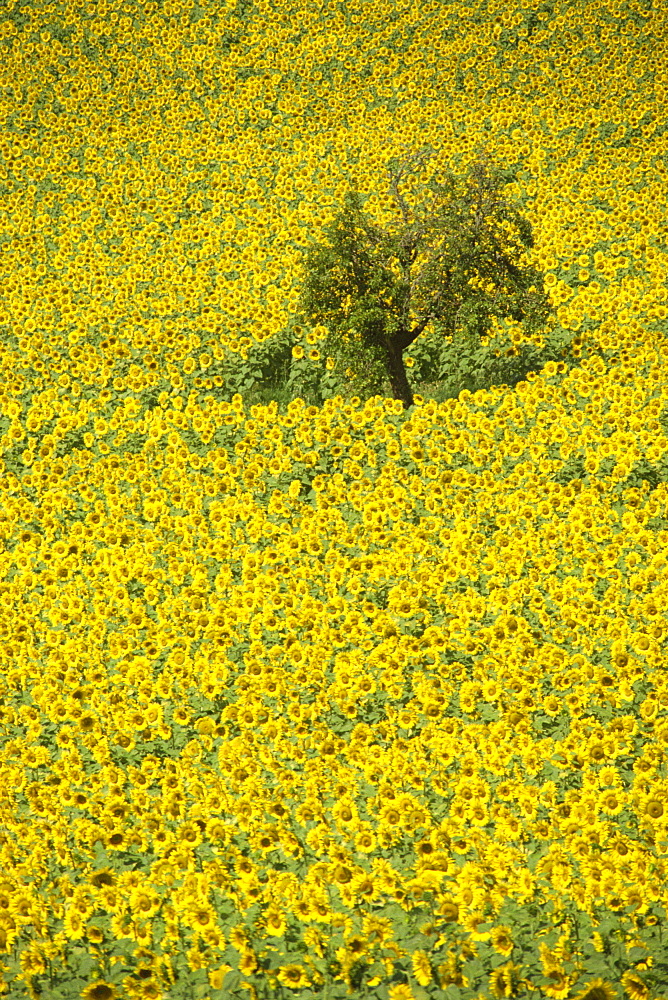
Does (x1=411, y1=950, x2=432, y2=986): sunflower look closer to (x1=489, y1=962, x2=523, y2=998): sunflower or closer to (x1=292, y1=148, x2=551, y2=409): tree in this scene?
(x1=489, y1=962, x2=523, y2=998): sunflower

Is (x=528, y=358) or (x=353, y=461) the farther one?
(x=528, y=358)

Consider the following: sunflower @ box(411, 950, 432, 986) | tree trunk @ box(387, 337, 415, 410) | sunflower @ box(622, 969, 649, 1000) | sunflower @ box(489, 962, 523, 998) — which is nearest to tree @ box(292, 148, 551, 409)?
tree trunk @ box(387, 337, 415, 410)

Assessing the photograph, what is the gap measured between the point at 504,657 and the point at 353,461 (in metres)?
4.71

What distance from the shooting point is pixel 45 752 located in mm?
10570

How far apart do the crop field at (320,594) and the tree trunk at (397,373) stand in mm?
514

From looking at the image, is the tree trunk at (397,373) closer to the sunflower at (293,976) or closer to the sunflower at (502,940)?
the sunflower at (502,940)

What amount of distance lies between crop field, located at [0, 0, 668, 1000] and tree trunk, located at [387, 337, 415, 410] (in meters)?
0.51

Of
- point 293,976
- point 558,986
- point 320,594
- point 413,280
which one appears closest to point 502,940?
point 558,986

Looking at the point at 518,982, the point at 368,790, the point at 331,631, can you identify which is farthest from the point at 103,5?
the point at 518,982

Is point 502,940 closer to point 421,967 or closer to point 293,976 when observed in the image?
point 421,967

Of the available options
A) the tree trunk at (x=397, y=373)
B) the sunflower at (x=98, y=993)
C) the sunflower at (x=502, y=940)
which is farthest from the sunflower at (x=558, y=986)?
the tree trunk at (x=397, y=373)

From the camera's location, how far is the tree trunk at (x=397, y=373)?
16.4 meters

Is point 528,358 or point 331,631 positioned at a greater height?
point 528,358

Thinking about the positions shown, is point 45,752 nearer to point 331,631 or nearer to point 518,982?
point 331,631
